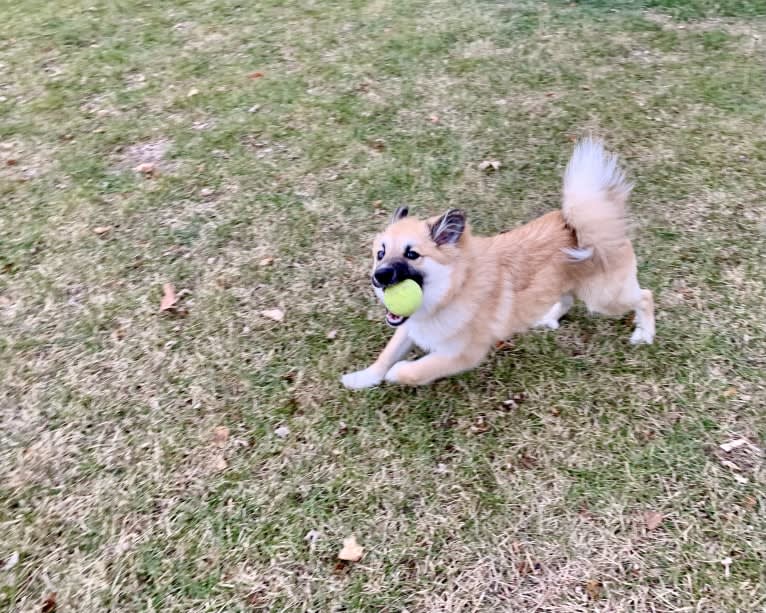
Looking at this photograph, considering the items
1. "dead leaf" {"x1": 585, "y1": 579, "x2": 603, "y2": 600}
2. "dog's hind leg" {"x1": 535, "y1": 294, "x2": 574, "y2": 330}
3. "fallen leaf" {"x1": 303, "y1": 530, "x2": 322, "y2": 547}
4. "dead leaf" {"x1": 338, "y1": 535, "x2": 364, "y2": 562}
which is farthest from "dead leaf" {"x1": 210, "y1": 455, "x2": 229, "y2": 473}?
"dog's hind leg" {"x1": 535, "y1": 294, "x2": 574, "y2": 330}

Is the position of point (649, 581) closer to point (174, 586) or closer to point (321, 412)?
point (321, 412)

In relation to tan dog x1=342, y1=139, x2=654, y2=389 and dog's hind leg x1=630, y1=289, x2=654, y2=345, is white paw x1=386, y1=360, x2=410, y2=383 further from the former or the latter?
dog's hind leg x1=630, y1=289, x2=654, y2=345

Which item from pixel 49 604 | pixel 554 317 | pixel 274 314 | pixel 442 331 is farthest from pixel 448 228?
pixel 49 604

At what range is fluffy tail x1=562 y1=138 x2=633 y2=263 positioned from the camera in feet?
8.95

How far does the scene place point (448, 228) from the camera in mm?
2506

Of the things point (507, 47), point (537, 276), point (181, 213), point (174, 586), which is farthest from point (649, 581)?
point (507, 47)

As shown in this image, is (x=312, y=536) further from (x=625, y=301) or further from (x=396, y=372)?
(x=625, y=301)

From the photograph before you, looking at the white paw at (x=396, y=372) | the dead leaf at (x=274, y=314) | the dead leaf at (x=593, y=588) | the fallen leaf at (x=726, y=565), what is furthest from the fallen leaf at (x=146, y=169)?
the fallen leaf at (x=726, y=565)

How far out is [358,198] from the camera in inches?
158

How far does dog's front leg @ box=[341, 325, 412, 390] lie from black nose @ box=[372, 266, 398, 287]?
21.9 inches

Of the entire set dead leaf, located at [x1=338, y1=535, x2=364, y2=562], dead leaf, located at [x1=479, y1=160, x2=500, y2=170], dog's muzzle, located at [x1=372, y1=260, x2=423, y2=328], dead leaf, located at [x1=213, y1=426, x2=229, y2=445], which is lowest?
dead leaf, located at [x1=338, y1=535, x2=364, y2=562]

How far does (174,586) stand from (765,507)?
2.48 meters

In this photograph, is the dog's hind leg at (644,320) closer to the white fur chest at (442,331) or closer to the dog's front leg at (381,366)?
the white fur chest at (442,331)

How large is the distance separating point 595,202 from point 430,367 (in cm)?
112
